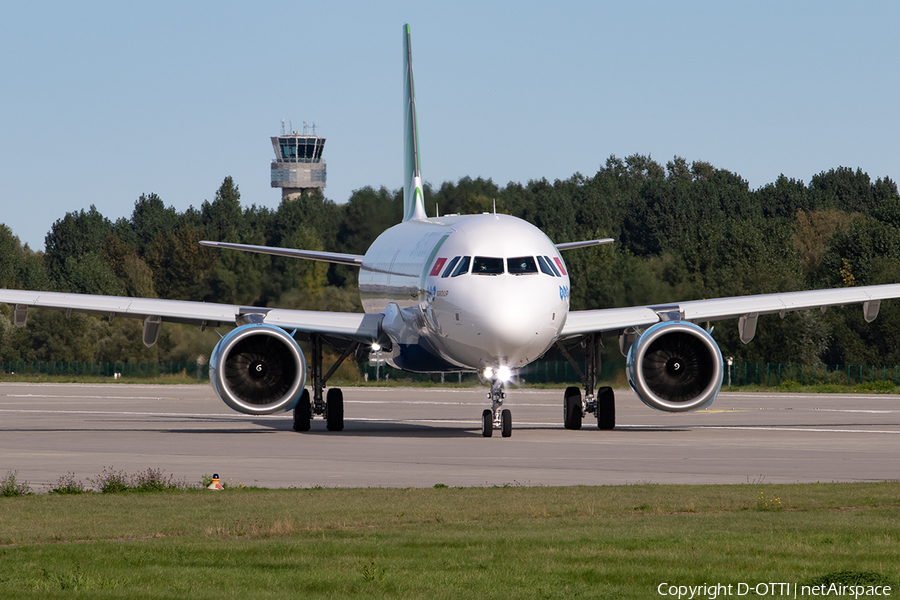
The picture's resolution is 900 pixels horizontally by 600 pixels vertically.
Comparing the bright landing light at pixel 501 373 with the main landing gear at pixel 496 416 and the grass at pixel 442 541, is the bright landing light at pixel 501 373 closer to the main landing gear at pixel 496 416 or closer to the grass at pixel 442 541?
the main landing gear at pixel 496 416

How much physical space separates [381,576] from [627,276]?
2039 inches

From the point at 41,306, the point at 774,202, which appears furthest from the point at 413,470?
the point at 774,202

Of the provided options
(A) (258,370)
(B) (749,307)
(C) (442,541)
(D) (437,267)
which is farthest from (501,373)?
(C) (442,541)

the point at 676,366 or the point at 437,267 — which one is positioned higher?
the point at 437,267

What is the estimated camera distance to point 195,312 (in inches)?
1067

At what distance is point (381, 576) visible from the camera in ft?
30.2

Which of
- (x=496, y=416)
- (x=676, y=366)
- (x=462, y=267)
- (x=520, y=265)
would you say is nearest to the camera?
(x=520, y=265)

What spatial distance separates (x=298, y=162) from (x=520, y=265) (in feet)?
394

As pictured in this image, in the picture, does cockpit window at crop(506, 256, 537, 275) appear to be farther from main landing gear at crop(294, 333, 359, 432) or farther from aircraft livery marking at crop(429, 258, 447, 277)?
main landing gear at crop(294, 333, 359, 432)

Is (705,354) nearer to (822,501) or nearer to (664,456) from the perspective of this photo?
(664,456)

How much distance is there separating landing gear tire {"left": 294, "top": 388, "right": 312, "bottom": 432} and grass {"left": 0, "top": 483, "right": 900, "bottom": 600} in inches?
479

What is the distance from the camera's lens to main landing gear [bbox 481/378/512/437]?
23625mm

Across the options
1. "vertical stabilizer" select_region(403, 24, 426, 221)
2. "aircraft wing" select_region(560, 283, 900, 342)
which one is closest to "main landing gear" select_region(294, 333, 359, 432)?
"aircraft wing" select_region(560, 283, 900, 342)

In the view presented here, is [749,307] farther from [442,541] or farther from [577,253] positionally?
[577,253]
